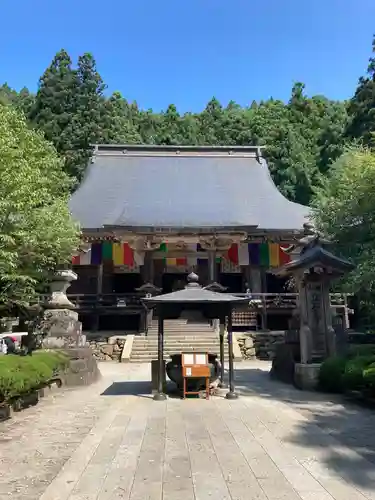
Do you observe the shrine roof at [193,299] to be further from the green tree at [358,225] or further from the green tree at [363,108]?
the green tree at [363,108]

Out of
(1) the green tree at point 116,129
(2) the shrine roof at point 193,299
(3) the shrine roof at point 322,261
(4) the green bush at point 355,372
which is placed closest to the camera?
(4) the green bush at point 355,372

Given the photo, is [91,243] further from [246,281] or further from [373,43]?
[373,43]

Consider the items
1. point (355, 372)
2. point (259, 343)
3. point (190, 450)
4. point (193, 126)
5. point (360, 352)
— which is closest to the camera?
point (190, 450)

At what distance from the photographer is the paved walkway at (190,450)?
142 inches

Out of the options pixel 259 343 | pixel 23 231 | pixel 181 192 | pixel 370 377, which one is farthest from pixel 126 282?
pixel 370 377

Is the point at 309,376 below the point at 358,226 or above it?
below

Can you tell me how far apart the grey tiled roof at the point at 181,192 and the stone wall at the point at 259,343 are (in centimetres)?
498

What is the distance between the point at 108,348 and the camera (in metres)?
16.9

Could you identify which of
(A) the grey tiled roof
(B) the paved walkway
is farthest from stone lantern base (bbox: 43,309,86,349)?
(A) the grey tiled roof

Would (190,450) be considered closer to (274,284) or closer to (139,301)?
(139,301)

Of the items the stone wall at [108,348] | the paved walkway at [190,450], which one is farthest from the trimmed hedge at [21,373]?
the stone wall at [108,348]

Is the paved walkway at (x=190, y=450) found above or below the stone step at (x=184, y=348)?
below

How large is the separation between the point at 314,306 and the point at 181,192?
15.6 metres

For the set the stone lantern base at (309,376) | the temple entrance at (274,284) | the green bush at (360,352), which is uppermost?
the temple entrance at (274,284)
